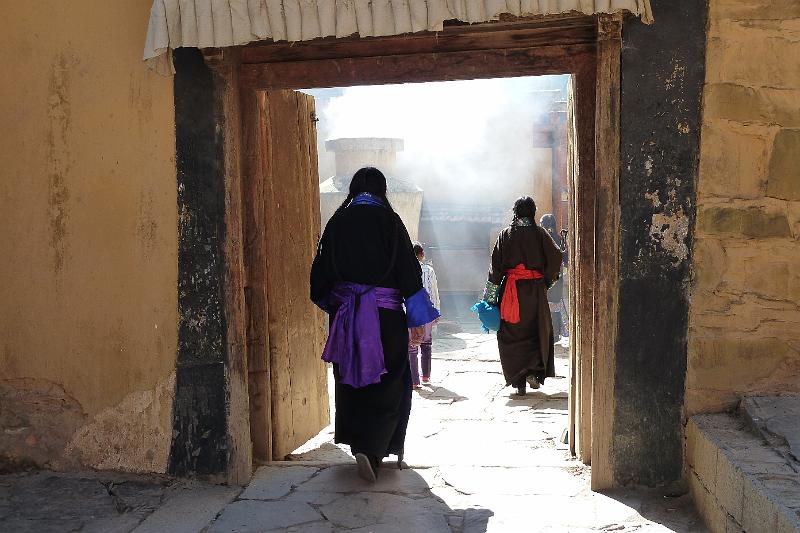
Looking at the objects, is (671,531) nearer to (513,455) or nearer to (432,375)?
(513,455)

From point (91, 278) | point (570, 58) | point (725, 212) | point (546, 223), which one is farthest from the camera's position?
point (546, 223)

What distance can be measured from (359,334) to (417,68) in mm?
1503

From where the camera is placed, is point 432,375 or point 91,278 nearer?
point 91,278

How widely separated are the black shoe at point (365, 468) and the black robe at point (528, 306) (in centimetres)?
295

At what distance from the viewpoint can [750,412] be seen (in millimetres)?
4039

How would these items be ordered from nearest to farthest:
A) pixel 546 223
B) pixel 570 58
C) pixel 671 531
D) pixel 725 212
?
1. pixel 671 531
2. pixel 725 212
3. pixel 570 58
4. pixel 546 223

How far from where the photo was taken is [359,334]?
4.79 metres

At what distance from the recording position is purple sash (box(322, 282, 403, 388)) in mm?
4750

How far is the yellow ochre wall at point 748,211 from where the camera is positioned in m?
4.13

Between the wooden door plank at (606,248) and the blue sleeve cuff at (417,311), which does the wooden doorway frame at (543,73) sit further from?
the blue sleeve cuff at (417,311)

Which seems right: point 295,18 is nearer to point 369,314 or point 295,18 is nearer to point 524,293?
point 369,314

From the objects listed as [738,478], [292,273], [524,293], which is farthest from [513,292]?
[738,478]

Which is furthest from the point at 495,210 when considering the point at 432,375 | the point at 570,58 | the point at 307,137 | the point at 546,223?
the point at 570,58

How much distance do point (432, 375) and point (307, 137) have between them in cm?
375
